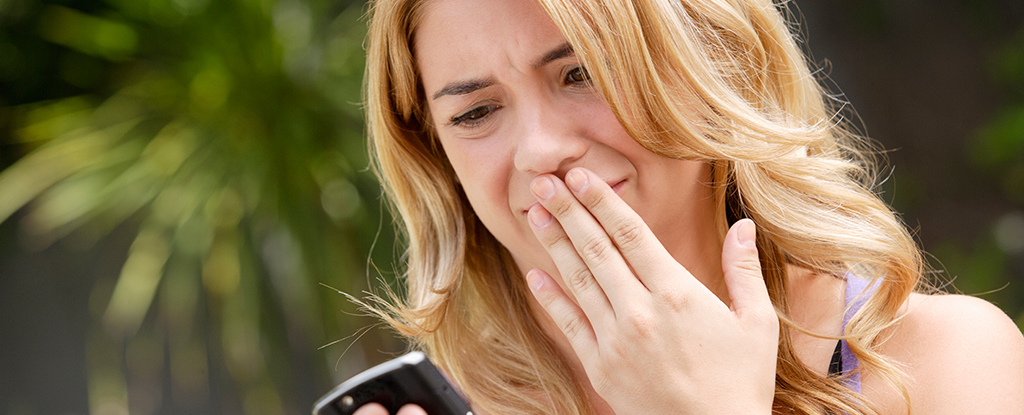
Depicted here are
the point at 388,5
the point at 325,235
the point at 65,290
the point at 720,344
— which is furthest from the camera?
the point at 65,290

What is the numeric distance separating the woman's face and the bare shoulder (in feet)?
1.24

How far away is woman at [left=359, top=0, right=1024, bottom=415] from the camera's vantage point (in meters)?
0.95

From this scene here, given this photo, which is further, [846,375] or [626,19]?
[846,375]

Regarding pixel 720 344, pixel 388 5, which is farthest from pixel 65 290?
pixel 720 344

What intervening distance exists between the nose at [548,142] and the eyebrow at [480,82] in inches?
2.8

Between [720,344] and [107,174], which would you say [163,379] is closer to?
[107,174]

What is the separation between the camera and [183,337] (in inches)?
111

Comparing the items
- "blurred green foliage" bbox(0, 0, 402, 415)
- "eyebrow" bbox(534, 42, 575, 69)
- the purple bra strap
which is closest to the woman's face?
"eyebrow" bbox(534, 42, 575, 69)

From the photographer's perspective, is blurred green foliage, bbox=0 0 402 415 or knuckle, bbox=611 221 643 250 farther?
blurred green foliage, bbox=0 0 402 415

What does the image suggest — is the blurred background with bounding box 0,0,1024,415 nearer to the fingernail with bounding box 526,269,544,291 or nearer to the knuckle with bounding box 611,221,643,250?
the fingernail with bounding box 526,269,544,291

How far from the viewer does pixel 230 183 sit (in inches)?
106

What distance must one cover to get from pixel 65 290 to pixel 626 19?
3.31 m

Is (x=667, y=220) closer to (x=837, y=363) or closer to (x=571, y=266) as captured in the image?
(x=571, y=266)

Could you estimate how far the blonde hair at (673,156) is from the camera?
3.40 feet
